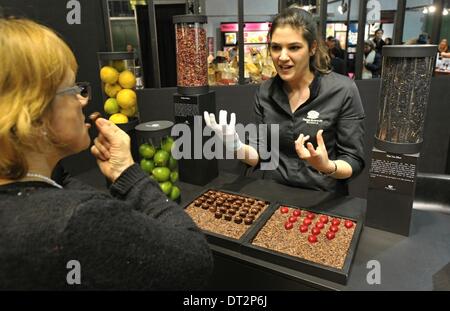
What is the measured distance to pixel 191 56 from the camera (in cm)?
179

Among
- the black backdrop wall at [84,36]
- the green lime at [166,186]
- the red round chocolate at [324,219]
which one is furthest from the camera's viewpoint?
the black backdrop wall at [84,36]

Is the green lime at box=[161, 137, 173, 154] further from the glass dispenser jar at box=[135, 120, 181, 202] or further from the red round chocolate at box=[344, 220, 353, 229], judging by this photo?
the red round chocolate at box=[344, 220, 353, 229]

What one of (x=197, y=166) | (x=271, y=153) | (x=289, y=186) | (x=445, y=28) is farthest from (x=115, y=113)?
(x=445, y=28)

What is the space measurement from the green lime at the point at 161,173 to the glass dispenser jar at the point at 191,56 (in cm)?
48

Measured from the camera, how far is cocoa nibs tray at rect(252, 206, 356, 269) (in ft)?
3.51

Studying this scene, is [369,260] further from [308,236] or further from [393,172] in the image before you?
[393,172]

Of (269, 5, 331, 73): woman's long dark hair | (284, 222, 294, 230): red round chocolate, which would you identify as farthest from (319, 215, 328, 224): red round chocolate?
(269, 5, 331, 73): woman's long dark hair

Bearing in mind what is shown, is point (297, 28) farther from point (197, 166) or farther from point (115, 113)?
point (115, 113)

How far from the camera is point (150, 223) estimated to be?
0.70m

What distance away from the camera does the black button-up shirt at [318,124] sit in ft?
5.18

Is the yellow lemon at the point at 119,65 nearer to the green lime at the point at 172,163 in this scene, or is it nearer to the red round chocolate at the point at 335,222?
the green lime at the point at 172,163

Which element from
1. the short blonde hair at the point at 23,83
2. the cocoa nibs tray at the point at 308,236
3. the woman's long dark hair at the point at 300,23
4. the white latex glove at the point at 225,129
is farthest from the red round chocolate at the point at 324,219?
the short blonde hair at the point at 23,83

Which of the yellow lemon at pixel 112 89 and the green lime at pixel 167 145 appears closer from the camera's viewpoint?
the green lime at pixel 167 145
